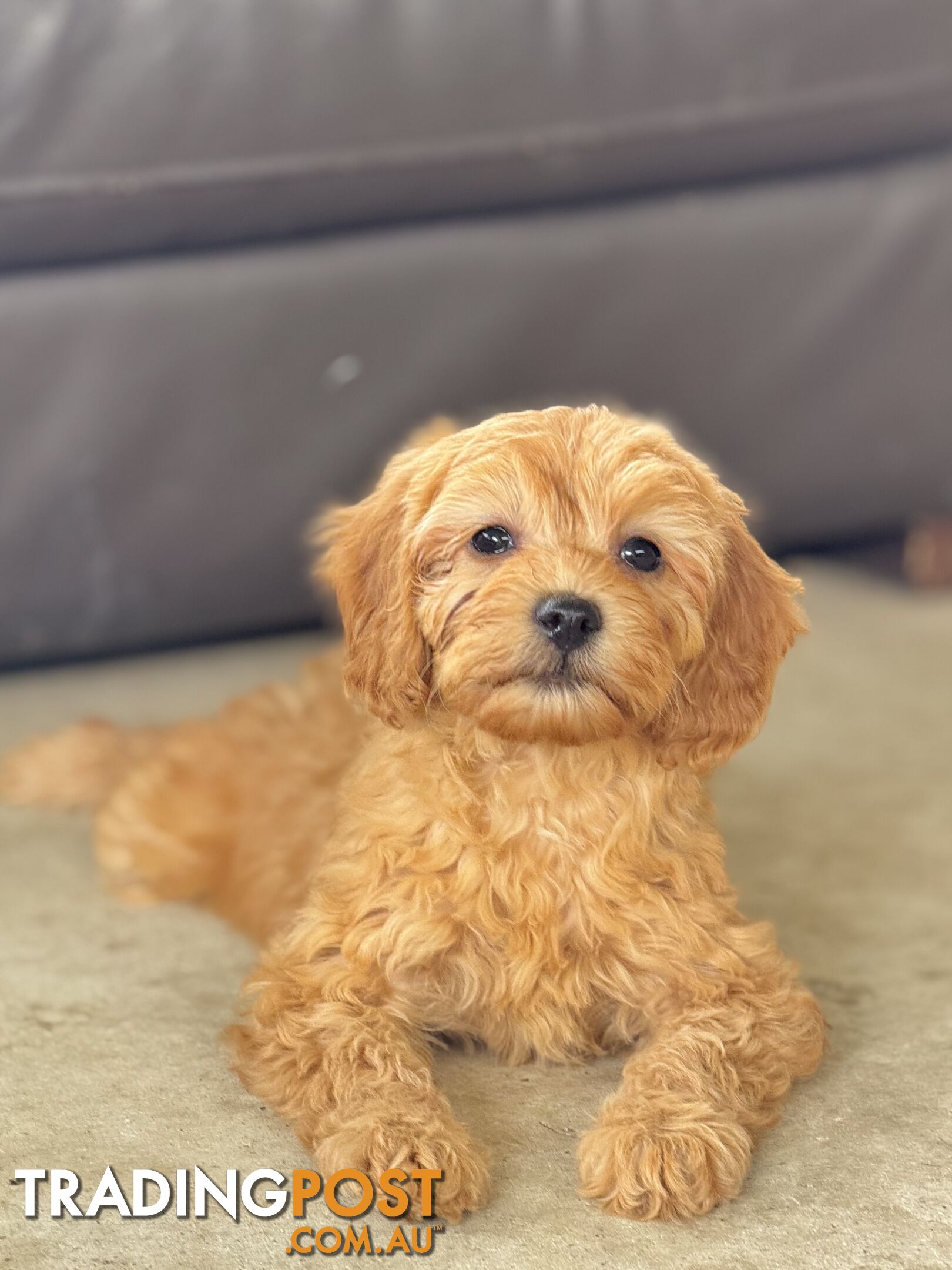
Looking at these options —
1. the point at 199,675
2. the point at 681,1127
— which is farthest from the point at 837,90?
the point at 681,1127

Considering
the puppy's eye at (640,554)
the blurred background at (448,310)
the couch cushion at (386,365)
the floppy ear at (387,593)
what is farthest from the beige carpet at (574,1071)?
the puppy's eye at (640,554)

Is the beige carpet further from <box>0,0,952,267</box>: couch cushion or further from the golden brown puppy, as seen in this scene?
<box>0,0,952,267</box>: couch cushion

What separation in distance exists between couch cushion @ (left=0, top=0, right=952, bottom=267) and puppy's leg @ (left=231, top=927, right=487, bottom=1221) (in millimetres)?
1468

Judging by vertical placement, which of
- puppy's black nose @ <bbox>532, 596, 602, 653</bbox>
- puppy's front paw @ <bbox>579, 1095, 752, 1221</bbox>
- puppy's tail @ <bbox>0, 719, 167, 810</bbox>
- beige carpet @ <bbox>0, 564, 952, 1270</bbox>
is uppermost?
puppy's black nose @ <bbox>532, 596, 602, 653</bbox>

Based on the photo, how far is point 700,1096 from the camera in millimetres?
1431

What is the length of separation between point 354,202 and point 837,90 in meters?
0.96

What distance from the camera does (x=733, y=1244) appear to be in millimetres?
1304

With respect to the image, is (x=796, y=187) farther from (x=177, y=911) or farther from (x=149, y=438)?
(x=177, y=911)

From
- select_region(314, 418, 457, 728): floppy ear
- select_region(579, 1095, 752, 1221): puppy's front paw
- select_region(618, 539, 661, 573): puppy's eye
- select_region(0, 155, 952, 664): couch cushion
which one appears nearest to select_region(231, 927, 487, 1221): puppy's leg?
select_region(579, 1095, 752, 1221): puppy's front paw

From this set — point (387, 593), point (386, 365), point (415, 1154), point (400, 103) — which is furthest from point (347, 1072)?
point (400, 103)

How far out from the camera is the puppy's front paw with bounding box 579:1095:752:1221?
1.34 m

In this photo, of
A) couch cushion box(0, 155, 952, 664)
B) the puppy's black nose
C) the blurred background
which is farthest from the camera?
couch cushion box(0, 155, 952, 664)

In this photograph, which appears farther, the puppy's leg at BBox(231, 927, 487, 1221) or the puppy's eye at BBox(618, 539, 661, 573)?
the puppy's eye at BBox(618, 539, 661, 573)

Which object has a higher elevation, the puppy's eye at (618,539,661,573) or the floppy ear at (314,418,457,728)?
the puppy's eye at (618,539,661,573)
